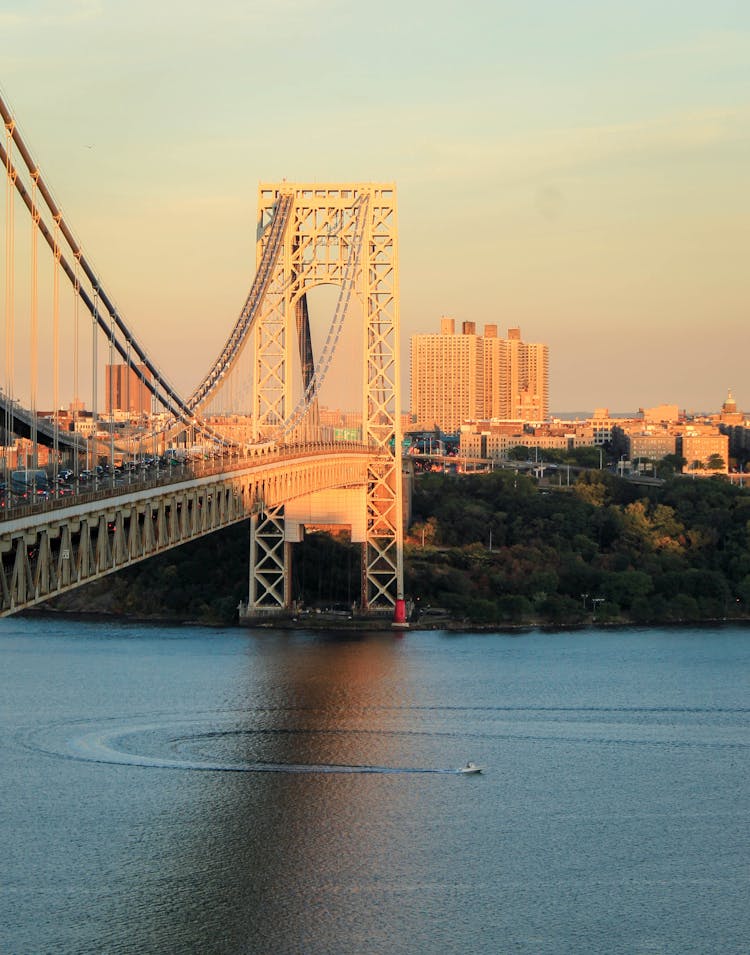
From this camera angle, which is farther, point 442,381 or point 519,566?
point 442,381

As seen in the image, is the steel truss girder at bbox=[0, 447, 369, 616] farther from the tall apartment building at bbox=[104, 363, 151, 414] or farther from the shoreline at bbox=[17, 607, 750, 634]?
the shoreline at bbox=[17, 607, 750, 634]

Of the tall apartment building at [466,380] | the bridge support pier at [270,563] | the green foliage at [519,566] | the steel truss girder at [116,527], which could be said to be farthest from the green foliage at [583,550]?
the tall apartment building at [466,380]

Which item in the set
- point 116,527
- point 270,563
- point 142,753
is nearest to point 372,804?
point 142,753

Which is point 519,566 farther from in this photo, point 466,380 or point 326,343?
point 466,380

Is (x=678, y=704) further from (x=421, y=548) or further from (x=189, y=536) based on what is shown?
(x=421, y=548)

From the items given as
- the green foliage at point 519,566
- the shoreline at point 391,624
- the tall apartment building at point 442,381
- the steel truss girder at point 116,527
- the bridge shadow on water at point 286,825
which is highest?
the tall apartment building at point 442,381

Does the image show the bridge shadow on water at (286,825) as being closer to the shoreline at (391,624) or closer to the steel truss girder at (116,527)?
the steel truss girder at (116,527)
